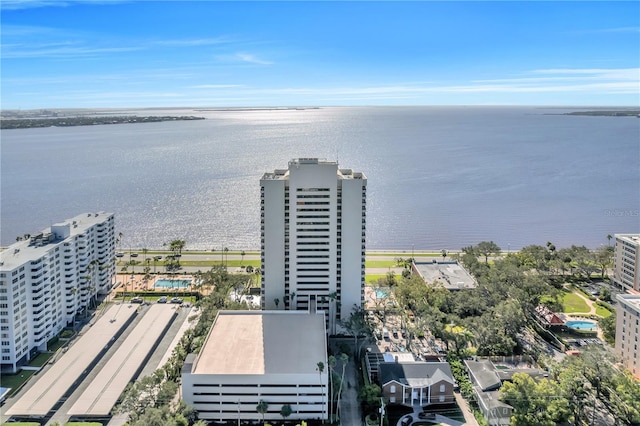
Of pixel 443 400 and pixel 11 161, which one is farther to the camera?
pixel 11 161

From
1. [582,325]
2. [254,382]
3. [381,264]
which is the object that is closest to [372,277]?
[381,264]

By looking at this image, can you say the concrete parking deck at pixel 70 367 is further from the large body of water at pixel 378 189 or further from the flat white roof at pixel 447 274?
the flat white roof at pixel 447 274

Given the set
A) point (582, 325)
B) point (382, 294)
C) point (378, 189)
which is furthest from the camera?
point (378, 189)

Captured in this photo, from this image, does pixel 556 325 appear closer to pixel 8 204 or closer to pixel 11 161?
pixel 8 204

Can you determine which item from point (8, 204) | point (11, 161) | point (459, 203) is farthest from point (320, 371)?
point (11, 161)

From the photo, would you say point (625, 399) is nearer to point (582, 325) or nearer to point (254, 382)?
point (582, 325)

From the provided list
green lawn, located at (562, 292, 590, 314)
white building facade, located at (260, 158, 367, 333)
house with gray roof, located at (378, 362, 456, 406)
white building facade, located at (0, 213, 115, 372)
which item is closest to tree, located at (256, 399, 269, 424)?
house with gray roof, located at (378, 362, 456, 406)

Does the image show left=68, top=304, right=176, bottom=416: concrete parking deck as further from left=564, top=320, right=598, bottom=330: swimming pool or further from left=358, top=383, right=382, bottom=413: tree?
left=564, top=320, right=598, bottom=330: swimming pool
